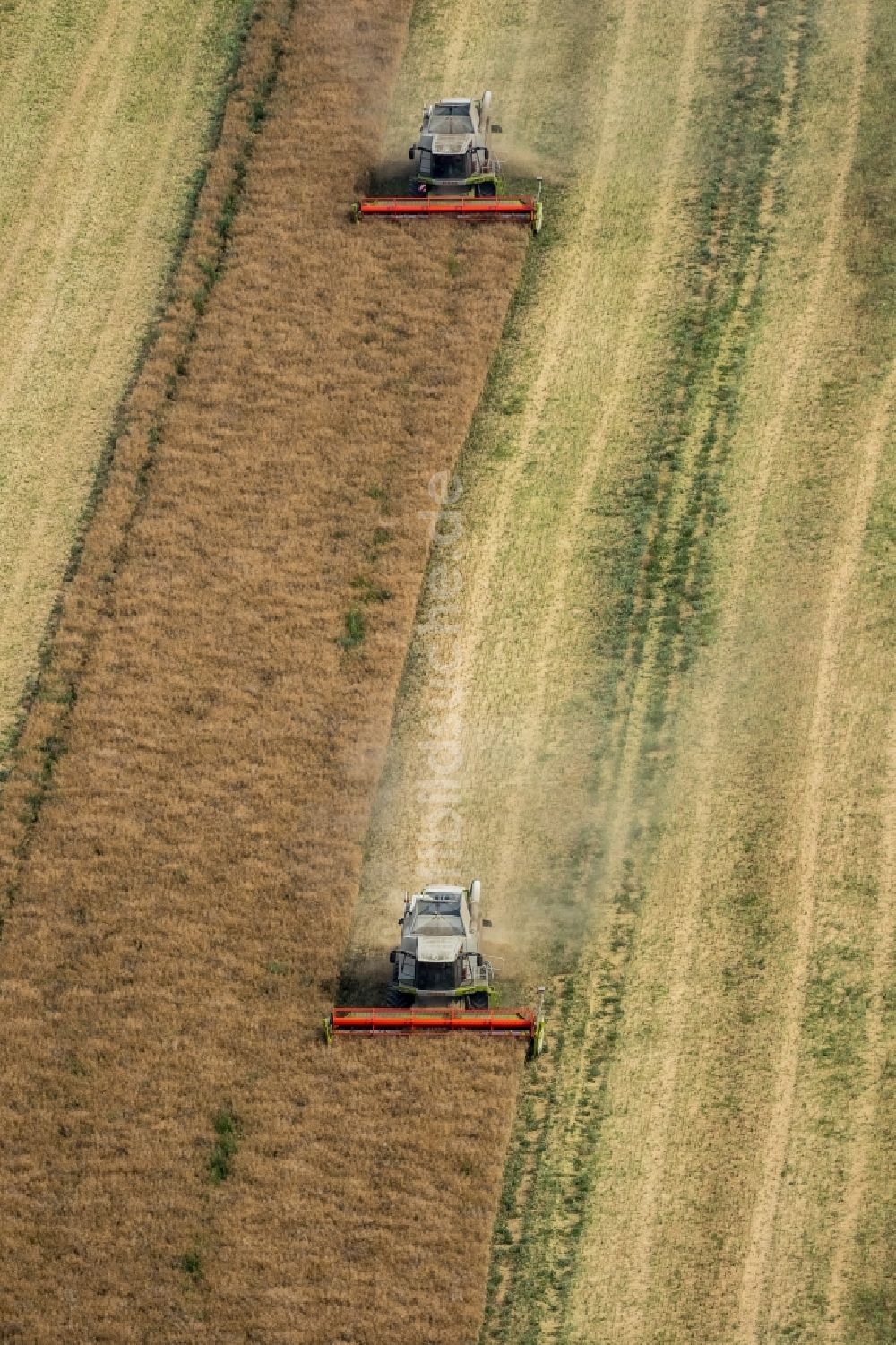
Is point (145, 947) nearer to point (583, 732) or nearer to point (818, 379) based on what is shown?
A: point (583, 732)

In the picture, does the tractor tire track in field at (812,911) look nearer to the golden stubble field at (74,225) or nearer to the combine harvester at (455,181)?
the combine harvester at (455,181)

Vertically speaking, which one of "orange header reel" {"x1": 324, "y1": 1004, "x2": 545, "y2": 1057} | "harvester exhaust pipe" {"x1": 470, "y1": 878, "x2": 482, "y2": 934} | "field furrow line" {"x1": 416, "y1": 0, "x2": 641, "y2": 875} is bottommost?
"orange header reel" {"x1": 324, "y1": 1004, "x2": 545, "y2": 1057}

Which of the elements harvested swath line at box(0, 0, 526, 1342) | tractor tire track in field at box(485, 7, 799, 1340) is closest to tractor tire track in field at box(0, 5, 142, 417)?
harvested swath line at box(0, 0, 526, 1342)

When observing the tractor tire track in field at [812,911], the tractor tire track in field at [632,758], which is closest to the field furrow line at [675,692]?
the tractor tire track in field at [632,758]

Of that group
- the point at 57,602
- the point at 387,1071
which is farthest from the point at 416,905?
the point at 57,602

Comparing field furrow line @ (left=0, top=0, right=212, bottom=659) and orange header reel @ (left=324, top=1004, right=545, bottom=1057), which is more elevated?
field furrow line @ (left=0, top=0, right=212, bottom=659)

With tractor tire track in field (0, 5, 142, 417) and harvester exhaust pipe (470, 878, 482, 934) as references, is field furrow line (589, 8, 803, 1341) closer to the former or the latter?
harvester exhaust pipe (470, 878, 482, 934)
